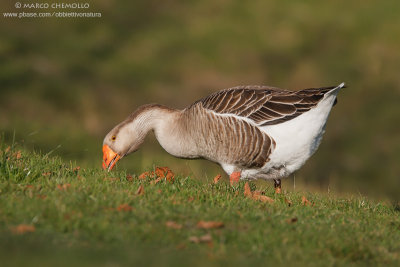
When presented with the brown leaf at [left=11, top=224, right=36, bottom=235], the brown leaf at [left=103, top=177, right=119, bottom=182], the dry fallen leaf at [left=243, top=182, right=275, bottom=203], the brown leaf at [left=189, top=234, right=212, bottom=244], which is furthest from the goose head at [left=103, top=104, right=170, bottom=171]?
the brown leaf at [left=189, top=234, right=212, bottom=244]

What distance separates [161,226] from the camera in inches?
272

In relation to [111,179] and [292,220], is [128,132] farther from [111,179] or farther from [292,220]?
[292,220]

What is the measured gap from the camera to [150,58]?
26141mm

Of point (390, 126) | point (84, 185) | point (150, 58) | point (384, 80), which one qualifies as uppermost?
point (150, 58)

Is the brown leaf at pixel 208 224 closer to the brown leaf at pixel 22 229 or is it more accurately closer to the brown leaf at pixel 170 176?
the brown leaf at pixel 22 229

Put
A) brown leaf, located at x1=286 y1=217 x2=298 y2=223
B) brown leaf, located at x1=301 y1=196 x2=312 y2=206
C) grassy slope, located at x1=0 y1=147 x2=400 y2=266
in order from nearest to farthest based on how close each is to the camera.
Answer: grassy slope, located at x1=0 y1=147 x2=400 y2=266 < brown leaf, located at x1=286 y1=217 x2=298 y2=223 < brown leaf, located at x1=301 y1=196 x2=312 y2=206

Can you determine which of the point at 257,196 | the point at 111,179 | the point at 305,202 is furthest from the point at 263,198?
the point at 111,179

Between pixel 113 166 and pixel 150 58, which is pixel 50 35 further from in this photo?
pixel 113 166

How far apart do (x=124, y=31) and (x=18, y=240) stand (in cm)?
2282

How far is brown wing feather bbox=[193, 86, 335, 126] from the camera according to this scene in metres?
10.4

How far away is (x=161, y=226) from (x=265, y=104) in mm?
4221

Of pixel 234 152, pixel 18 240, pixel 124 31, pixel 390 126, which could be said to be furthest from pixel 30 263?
pixel 124 31

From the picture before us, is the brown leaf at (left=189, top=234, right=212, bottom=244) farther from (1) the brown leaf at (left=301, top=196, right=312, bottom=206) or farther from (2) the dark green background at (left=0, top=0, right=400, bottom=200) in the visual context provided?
(2) the dark green background at (left=0, top=0, right=400, bottom=200)

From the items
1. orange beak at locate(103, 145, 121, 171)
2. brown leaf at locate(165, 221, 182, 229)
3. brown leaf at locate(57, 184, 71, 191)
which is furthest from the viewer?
orange beak at locate(103, 145, 121, 171)
